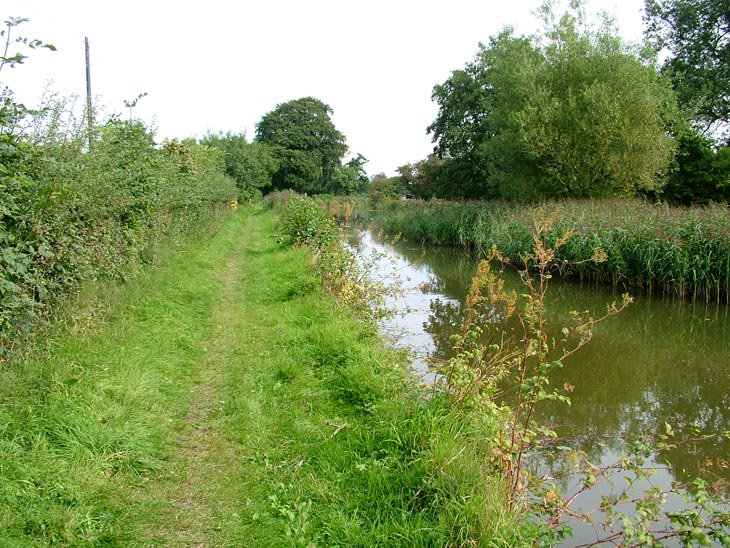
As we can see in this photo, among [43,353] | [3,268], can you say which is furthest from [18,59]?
[43,353]

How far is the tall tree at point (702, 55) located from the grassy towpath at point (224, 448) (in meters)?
32.0

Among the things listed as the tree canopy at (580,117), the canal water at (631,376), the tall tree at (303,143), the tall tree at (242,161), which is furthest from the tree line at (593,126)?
the tall tree at (303,143)

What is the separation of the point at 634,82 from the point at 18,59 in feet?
60.9

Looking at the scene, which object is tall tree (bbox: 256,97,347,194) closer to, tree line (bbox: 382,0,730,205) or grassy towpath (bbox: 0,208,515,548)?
tree line (bbox: 382,0,730,205)

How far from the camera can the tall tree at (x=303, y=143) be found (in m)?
56.4

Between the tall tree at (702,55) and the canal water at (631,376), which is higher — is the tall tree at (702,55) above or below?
above

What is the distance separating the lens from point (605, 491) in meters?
4.16

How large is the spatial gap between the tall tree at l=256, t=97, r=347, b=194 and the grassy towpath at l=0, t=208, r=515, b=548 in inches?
2043

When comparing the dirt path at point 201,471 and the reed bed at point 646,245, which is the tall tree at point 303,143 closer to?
the reed bed at point 646,245

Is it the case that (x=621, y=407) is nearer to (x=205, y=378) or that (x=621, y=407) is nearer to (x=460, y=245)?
(x=205, y=378)

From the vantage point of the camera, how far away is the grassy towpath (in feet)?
9.46

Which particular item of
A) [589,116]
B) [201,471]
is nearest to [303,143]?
[589,116]

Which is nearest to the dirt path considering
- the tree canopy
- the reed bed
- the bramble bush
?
the bramble bush

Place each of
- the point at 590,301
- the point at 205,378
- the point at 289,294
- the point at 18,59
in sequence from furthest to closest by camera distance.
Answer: the point at 590,301 → the point at 289,294 → the point at 205,378 → the point at 18,59
